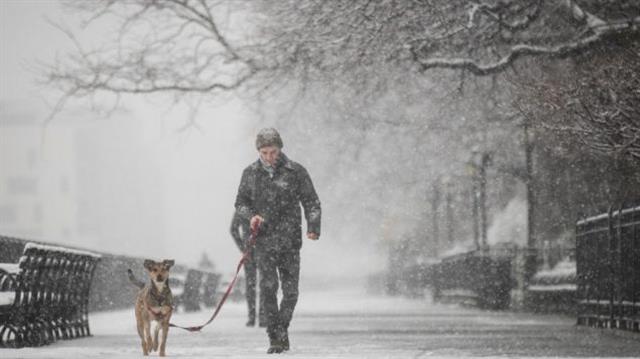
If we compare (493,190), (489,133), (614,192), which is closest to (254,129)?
(493,190)

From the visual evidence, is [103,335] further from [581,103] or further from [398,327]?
[581,103]

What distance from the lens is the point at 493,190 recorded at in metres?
41.7

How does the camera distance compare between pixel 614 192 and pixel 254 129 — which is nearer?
pixel 614 192

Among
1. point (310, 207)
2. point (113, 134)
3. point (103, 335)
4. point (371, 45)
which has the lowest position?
point (103, 335)

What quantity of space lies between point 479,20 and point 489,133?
40.6 ft

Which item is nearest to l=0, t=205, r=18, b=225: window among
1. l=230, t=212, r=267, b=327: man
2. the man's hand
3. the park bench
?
l=230, t=212, r=267, b=327: man

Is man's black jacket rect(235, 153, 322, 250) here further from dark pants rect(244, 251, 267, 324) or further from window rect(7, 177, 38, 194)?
window rect(7, 177, 38, 194)

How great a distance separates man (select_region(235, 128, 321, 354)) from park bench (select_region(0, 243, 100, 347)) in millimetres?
2543

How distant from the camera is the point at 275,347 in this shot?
12109mm

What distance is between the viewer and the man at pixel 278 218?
12.2 meters

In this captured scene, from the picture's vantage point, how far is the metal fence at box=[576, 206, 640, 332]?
55.0 feet

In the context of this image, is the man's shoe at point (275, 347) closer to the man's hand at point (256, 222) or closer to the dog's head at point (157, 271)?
the man's hand at point (256, 222)

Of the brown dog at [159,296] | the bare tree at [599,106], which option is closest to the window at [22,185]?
the bare tree at [599,106]

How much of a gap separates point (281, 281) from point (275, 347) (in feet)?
1.92
